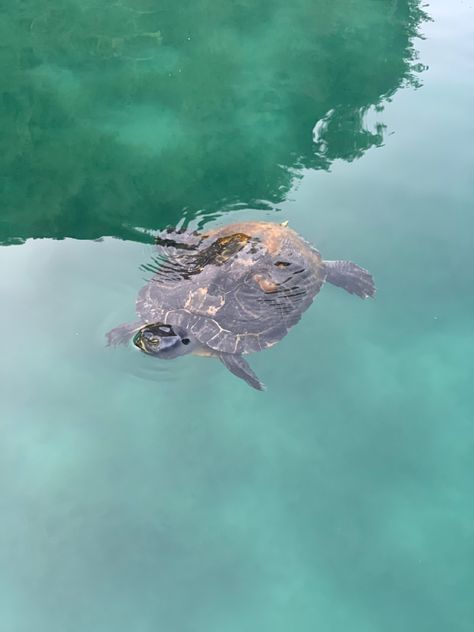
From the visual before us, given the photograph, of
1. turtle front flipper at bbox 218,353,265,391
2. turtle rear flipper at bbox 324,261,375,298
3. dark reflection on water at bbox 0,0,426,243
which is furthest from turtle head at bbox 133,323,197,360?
turtle rear flipper at bbox 324,261,375,298

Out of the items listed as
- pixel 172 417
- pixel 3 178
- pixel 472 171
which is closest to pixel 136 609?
pixel 172 417

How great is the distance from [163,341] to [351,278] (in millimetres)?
2217

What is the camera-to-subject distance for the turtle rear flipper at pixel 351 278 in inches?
241

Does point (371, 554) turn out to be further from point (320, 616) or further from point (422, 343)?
point (422, 343)

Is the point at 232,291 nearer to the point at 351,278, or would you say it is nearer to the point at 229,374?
the point at 229,374

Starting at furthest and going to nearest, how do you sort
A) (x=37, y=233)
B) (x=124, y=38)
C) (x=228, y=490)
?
(x=124, y=38) → (x=37, y=233) → (x=228, y=490)

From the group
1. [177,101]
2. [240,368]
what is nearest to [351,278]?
[240,368]

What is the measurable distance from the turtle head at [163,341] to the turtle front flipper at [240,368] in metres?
0.36

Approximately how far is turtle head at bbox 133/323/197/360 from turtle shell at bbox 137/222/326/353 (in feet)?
0.41

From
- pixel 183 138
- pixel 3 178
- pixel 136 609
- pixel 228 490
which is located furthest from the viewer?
pixel 183 138

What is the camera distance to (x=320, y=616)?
4148 mm

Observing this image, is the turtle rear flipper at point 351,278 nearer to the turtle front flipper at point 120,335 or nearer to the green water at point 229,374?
the green water at point 229,374

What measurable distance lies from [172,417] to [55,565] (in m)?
1.52

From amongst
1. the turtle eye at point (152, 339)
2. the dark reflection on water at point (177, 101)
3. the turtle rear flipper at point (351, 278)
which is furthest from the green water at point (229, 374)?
the turtle eye at point (152, 339)
